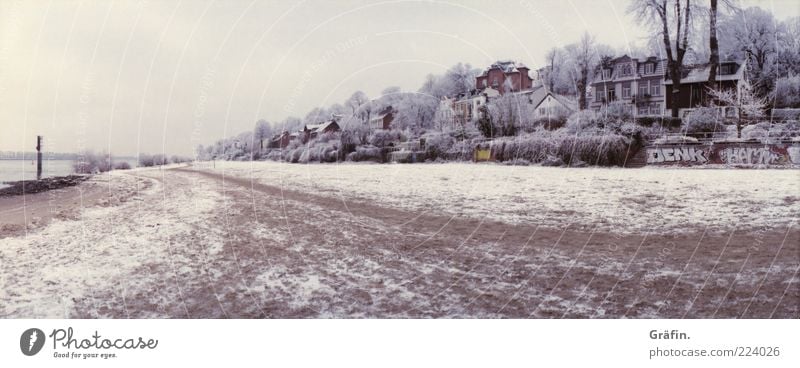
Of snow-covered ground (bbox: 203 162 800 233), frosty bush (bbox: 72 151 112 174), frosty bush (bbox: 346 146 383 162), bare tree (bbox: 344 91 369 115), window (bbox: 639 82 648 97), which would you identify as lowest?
snow-covered ground (bbox: 203 162 800 233)

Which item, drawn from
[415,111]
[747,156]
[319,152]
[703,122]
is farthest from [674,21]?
[319,152]

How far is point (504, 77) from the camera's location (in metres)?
5.17

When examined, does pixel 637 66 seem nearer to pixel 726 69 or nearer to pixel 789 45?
pixel 726 69

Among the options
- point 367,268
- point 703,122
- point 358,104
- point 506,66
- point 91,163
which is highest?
point 506,66

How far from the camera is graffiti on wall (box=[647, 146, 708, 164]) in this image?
5.54 metres

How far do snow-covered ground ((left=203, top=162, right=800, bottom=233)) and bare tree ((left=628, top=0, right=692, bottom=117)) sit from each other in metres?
1.26

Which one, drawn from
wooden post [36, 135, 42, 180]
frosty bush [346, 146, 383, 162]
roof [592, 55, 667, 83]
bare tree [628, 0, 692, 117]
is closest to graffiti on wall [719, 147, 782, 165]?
bare tree [628, 0, 692, 117]

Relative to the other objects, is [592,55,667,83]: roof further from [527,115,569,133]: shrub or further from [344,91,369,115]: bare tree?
[344,91,369,115]: bare tree

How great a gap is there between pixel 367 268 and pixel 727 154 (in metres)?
4.80

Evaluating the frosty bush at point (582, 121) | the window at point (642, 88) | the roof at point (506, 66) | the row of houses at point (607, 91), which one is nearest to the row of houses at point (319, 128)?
the row of houses at point (607, 91)

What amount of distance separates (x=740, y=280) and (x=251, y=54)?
4.71m

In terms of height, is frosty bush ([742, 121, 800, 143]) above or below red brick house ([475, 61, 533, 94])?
below
